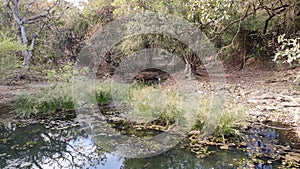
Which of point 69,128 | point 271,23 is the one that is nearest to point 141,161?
point 69,128

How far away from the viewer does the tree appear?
8781mm

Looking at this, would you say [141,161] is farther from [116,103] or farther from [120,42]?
[120,42]

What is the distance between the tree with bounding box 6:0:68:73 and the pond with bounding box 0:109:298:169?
5.35 meters

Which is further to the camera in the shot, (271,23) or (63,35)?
(63,35)

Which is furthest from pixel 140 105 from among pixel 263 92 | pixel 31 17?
pixel 31 17

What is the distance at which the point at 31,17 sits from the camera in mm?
9070

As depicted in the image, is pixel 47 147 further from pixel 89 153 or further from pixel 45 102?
pixel 45 102

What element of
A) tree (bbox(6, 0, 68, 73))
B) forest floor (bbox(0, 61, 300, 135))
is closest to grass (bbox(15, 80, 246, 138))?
forest floor (bbox(0, 61, 300, 135))

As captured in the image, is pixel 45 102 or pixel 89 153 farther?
pixel 45 102

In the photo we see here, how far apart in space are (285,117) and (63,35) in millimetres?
7941

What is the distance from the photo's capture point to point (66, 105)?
5.17 meters

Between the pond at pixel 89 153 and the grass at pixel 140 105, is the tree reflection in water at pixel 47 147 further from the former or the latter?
the grass at pixel 140 105

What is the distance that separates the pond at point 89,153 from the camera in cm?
298

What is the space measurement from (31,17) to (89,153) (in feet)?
24.1
